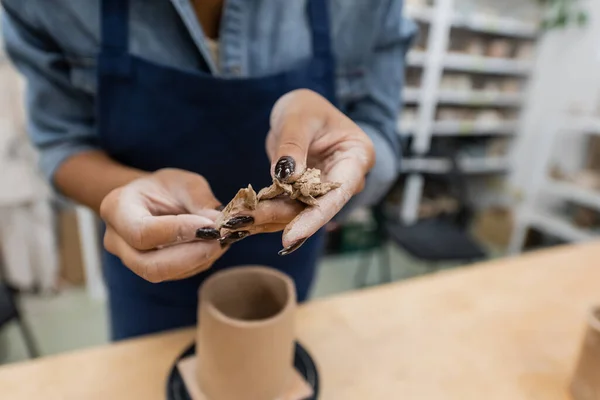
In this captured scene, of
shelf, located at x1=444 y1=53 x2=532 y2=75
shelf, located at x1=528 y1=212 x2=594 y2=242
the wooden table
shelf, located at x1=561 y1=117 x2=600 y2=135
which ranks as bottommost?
shelf, located at x1=528 y1=212 x2=594 y2=242

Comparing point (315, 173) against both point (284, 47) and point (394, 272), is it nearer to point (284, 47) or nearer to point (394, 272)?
point (284, 47)

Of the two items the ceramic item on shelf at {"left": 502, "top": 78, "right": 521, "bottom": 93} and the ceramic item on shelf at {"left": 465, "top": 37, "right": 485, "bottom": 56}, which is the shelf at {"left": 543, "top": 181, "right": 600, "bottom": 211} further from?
the ceramic item on shelf at {"left": 465, "top": 37, "right": 485, "bottom": 56}

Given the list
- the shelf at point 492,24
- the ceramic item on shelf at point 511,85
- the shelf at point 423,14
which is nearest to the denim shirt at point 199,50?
the shelf at point 423,14

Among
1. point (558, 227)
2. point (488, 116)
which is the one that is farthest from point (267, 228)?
point (488, 116)

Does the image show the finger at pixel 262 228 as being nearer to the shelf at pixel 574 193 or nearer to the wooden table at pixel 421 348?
the wooden table at pixel 421 348

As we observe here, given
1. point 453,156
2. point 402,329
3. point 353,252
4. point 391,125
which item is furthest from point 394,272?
point 391,125

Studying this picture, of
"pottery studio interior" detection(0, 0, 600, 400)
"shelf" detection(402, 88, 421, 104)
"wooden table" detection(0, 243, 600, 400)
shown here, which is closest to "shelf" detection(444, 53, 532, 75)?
"shelf" detection(402, 88, 421, 104)

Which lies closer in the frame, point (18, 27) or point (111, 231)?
point (111, 231)
